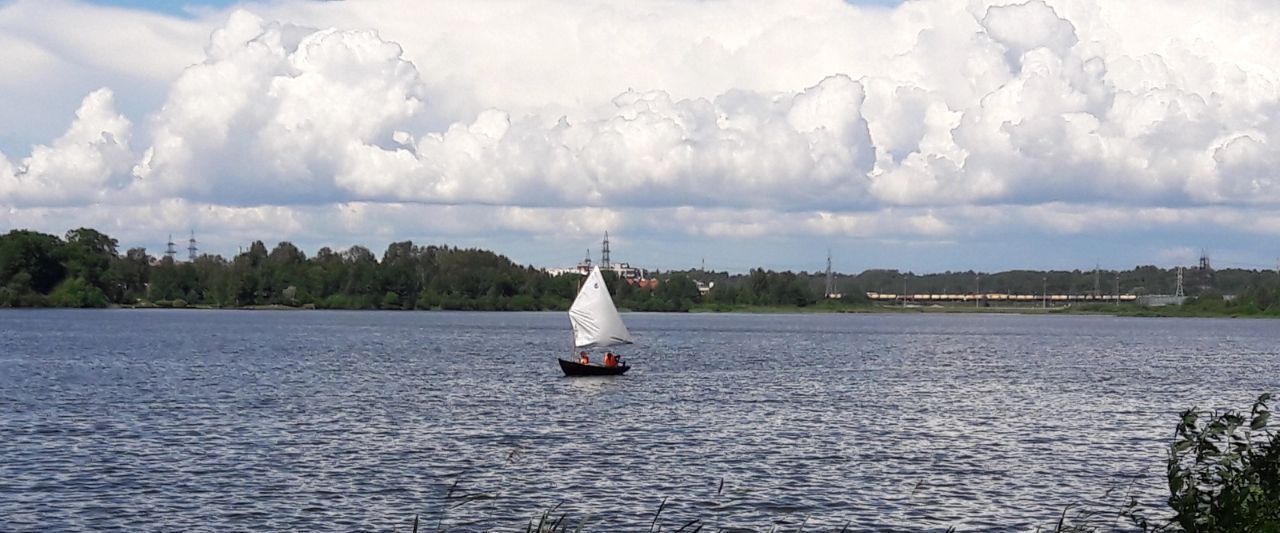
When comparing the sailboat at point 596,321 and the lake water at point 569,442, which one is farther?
the sailboat at point 596,321

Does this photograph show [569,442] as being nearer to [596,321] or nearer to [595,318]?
[595,318]

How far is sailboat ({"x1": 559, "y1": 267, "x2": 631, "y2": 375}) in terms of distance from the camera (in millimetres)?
92750

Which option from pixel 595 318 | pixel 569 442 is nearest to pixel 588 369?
pixel 595 318

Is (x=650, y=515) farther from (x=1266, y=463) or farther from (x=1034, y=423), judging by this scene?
(x=1034, y=423)

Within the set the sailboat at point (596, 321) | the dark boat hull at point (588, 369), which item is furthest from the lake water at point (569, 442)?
the sailboat at point (596, 321)

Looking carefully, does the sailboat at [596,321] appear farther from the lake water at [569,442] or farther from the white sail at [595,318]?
the lake water at [569,442]

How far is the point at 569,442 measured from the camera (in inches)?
2052

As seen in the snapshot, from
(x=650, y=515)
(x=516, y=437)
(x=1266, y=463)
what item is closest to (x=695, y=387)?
(x=516, y=437)

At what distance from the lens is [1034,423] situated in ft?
202

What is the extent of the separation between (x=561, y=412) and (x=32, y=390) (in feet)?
94.6

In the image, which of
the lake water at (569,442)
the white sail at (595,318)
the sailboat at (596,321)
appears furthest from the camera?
the white sail at (595,318)

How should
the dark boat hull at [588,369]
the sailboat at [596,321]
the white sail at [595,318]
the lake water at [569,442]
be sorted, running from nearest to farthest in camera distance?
the lake water at [569,442] < the dark boat hull at [588,369] < the sailboat at [596,321] < the white sail at [595,318]

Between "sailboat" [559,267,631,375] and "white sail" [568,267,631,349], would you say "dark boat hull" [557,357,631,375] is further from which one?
"white sail" [568,267,631,349]

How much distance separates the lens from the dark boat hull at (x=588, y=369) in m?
90.4
